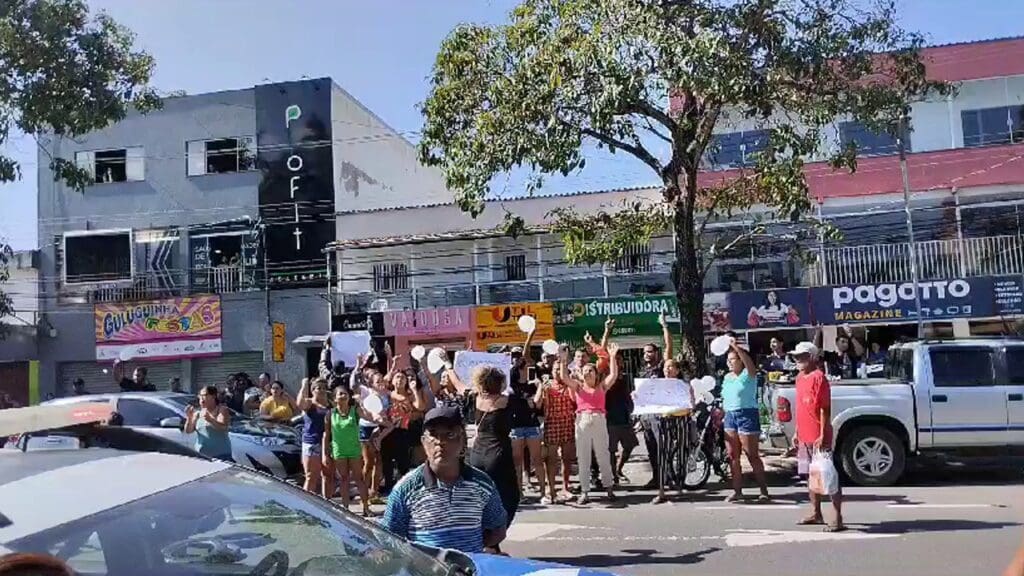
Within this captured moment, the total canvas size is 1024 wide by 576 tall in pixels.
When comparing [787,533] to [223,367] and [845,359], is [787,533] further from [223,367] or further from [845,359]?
[223,367]

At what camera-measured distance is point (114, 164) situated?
99.1ft

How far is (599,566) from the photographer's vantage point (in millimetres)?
8109

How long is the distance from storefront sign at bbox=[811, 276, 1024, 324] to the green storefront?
12.5ft

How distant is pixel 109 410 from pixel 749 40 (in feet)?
32.9

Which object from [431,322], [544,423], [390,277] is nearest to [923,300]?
[431,322]

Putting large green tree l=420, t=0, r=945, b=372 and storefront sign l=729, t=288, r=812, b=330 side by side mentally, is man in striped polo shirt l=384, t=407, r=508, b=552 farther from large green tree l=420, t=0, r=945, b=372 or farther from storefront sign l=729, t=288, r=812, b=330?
storefront sign l=729, t=288, r=812, b=330

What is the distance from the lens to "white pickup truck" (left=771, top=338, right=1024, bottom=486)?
11570 mm

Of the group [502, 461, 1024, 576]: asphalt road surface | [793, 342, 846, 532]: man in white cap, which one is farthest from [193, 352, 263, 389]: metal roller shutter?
[793, 342, 846, 532]: man in white cap

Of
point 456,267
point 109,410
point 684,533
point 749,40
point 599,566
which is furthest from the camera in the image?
point 456,267

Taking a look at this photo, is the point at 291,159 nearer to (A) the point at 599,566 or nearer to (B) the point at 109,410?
(A) the point at 599,566

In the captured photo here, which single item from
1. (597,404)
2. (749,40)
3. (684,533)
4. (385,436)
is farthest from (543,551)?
(749,40)

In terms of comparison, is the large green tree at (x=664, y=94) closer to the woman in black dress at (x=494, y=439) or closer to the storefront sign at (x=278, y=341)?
the woman in black dress at (x=494, y=439)

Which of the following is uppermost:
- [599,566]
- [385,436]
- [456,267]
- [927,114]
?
[927,114]

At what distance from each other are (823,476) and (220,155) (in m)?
24.7
